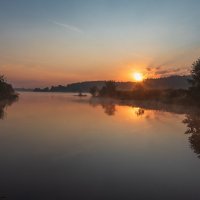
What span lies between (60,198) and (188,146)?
1599 centimetres

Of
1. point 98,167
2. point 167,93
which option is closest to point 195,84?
point 167,93

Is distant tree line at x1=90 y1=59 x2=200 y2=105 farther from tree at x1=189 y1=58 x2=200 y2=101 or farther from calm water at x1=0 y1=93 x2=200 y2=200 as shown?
calm water at x1=0 y1=93 x2=200 y2=200

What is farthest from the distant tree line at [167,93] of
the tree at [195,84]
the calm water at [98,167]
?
the calm water at [98,167]

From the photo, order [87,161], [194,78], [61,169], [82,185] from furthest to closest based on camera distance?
[194,78], [87,161], [61,169], [82,185]

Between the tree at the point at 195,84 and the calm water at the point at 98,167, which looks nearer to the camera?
the calm water at the point at 98,167

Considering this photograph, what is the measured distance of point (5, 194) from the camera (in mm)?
13914

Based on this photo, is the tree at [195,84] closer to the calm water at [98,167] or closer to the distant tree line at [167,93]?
the distant tree line at [167,93]

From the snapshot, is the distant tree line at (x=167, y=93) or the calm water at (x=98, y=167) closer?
the calm water at (x=98, y=167)

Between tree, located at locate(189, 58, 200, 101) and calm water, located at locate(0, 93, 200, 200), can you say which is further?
tree, located at locate(189, 58, 200, 101)

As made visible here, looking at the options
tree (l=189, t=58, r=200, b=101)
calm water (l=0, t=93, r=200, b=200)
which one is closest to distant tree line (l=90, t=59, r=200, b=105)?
tree (l=189, t=58, r=200, b=101)

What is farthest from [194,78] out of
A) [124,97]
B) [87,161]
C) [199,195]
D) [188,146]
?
[124,97]

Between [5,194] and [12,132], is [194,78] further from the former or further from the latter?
[5,194]

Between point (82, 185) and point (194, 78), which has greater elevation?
point (194, 78)

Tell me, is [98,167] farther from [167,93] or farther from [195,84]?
[167,93]
